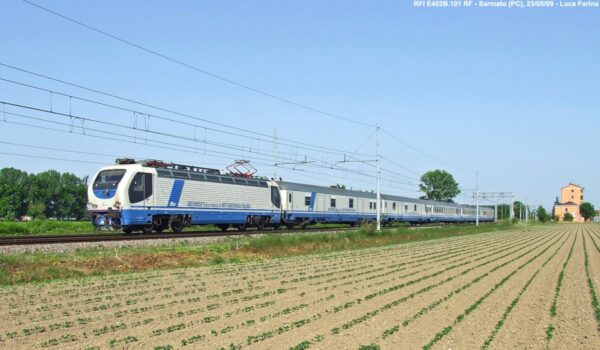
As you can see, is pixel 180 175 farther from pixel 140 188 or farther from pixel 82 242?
pixel 82 242

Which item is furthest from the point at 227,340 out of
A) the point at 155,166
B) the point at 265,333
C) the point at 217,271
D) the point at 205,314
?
the point at 155,166

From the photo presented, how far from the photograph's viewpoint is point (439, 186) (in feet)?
526

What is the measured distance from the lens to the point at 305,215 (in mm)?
45812

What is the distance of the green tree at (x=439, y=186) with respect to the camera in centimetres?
15975

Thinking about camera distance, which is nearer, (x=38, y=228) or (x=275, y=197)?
(x=275, y=197)

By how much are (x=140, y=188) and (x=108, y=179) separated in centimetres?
177

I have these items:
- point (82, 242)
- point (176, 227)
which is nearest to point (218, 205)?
point (176, 227)

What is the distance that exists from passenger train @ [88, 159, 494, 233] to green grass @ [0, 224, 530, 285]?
12.3 feet

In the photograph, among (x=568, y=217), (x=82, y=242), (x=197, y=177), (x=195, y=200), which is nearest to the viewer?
(x=82, y=242)

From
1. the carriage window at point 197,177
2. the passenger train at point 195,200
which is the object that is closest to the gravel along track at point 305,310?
the passenger train at point 195,200

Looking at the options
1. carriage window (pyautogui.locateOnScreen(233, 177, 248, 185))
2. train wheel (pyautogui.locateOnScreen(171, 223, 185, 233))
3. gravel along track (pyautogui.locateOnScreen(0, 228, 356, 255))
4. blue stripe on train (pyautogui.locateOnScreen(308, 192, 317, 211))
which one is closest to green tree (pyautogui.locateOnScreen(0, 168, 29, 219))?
blue stripe on train (pyautogui.locateOnScreen(308, 192, 317, 211))

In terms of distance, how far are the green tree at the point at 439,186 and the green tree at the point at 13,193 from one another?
103m

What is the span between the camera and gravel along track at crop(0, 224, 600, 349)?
30.5 feet

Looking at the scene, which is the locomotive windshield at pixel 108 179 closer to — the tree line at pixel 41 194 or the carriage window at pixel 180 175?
the carriage window at pixel 180 175
